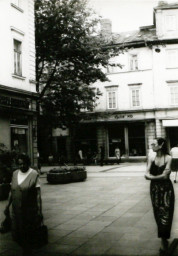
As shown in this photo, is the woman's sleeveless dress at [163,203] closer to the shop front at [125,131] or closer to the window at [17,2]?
the window at [17,2]

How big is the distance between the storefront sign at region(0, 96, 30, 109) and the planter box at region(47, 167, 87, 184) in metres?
3.78

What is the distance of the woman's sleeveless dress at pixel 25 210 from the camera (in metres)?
5.24

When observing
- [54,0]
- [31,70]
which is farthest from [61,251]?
[54,0]

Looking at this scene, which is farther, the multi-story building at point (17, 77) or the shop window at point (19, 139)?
the shop window at point (19, 139)

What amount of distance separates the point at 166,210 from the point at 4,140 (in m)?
12.0

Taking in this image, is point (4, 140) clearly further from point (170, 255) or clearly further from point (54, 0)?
point (170, 255)

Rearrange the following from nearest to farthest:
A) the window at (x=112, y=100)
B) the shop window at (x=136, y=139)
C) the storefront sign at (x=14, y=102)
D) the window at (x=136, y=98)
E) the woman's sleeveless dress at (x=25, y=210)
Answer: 1. the woman's sleeveless dress at (x=25, y=210)
2. the storefront sign at (x=14, y=102)
3. the shop window at (x=136, y=139)
4. the window at (x=136, y=98)
5. the window at (x=112, y=100)

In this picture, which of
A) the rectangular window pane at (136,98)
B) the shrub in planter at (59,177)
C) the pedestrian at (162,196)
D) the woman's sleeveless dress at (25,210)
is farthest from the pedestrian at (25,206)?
the rectangular window pane at (136,98)

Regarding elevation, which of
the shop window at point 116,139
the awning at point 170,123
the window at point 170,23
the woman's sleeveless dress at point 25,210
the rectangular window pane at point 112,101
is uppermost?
the window at point 170,23

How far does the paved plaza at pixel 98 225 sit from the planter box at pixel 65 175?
3.21 metres

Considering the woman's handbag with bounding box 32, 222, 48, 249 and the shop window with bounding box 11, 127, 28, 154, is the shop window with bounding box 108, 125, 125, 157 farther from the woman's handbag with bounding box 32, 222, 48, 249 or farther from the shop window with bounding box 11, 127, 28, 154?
the woman's handbag with bounding box 32, 222, 48, 249

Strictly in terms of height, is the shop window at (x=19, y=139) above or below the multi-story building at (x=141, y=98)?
below

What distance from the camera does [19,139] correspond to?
59.8 ft

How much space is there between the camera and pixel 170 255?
5.34 metres
